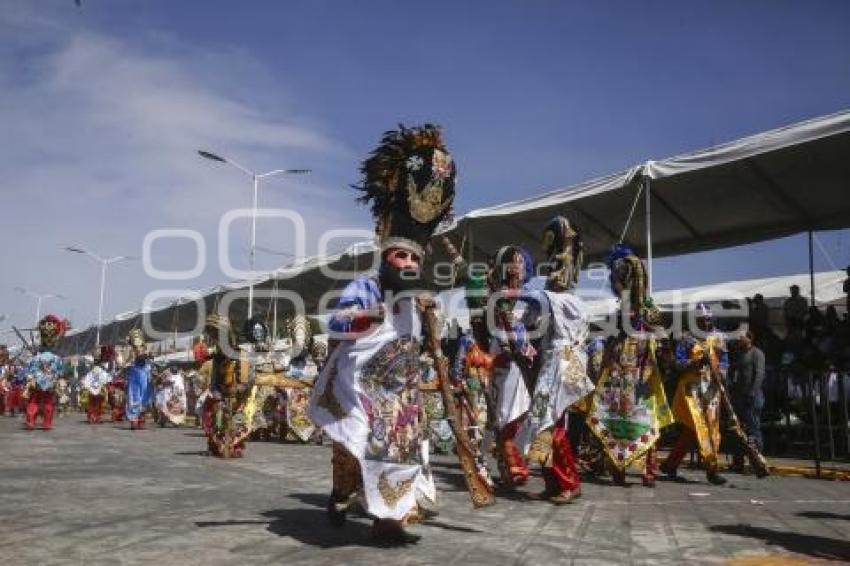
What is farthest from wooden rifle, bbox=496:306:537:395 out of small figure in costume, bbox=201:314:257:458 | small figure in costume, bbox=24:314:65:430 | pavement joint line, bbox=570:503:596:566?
small figure in costume, bbox=24:314:65:430

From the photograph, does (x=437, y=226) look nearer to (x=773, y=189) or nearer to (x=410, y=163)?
(x=410, y=163)

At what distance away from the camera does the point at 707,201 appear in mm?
13508

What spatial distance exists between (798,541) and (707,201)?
945 cm

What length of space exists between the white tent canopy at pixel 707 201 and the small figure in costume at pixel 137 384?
815 centimetres

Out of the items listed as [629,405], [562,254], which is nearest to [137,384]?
[629,405]

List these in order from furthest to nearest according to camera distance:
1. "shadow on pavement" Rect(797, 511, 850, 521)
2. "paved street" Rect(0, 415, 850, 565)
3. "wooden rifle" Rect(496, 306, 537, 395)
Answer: "wooden rifle" Rect(496, 306, 537, 395) < "shadow on pavement" Rect(797, 511, 850, 521) < "paved street" Rect(0, 415, 850, 565)

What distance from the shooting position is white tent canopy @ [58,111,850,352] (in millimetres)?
10898

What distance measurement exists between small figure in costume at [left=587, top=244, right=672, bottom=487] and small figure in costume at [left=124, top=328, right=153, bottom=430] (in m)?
14.3

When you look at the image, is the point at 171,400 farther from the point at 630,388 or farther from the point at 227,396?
the point at 630,388

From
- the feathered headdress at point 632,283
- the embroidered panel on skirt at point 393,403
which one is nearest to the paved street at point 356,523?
the embroidered panel on skirt at point 393,403

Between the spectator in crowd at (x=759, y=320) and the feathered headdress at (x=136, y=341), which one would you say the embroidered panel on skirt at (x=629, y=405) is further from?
the feathered headdress at (x=136, y=341)

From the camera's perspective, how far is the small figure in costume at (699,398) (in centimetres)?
877

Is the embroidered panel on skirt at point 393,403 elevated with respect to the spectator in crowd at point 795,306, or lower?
lower

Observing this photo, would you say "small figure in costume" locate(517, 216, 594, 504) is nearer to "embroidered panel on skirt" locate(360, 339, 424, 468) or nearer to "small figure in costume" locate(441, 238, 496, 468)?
"small figure in costume" locate(441, 238, 496, 468)
